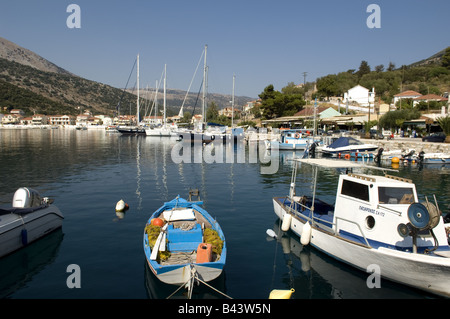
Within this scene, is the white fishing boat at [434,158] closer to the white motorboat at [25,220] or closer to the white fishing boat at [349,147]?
the white fishing boat at [349,147]

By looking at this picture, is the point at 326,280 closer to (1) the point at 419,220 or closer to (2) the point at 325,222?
(2) the point at 325,222

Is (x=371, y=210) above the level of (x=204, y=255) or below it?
above

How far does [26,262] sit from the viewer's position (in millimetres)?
12852

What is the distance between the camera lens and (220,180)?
1217 inches

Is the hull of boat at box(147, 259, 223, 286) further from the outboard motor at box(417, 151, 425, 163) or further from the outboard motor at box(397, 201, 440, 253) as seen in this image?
the outboard motor at box(417, 151, 425, 163)

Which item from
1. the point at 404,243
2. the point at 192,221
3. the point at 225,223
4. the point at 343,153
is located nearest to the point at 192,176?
the point at 225,223

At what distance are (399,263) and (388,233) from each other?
1.49 meters

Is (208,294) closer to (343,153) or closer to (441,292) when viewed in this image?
(441,292)

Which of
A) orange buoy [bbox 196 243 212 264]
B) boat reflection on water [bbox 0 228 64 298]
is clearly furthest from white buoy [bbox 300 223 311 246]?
boat reflection on water [bbox 0 228 64 298]

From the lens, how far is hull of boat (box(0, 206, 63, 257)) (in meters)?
13.0

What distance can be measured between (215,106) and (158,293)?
144669 millimetres

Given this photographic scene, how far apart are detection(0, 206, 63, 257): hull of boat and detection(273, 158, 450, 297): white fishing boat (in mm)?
12657

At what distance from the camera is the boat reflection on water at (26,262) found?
11.1m
